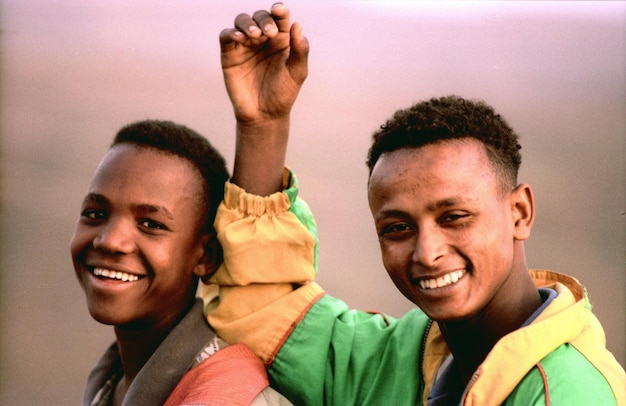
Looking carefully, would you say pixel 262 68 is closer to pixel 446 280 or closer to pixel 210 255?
pixel 210 255

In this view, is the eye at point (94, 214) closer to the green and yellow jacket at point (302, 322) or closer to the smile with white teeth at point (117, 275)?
the smile with white teeth at point (117, 275)

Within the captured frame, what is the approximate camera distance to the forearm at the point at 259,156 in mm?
1970

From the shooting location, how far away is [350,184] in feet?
9.69

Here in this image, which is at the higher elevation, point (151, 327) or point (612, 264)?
point (612, 264)

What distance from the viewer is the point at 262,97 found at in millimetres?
1974

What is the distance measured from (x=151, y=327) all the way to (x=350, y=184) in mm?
1180

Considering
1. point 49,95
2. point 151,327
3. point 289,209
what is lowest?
point 151,327

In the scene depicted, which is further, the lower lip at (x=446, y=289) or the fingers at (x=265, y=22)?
the fingers at (x=265, y=22)

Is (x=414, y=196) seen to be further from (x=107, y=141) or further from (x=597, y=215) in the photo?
Result: (x=107, y=141)

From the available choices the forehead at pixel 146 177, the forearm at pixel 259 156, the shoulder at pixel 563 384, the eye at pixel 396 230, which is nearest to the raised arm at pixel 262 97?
the forearm at pixel 259 156

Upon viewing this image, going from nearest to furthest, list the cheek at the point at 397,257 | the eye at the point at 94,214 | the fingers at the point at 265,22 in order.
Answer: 1. the cheek at the point at 397,257
2. the fingers at the point at 265,22
3. the eye at the point at 94,214

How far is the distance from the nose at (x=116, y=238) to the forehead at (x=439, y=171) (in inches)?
22.4

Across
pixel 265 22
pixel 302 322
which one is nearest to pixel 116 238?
pixel 302 322

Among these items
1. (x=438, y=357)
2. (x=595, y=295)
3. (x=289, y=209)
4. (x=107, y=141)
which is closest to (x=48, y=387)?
(x=107, y=141)
